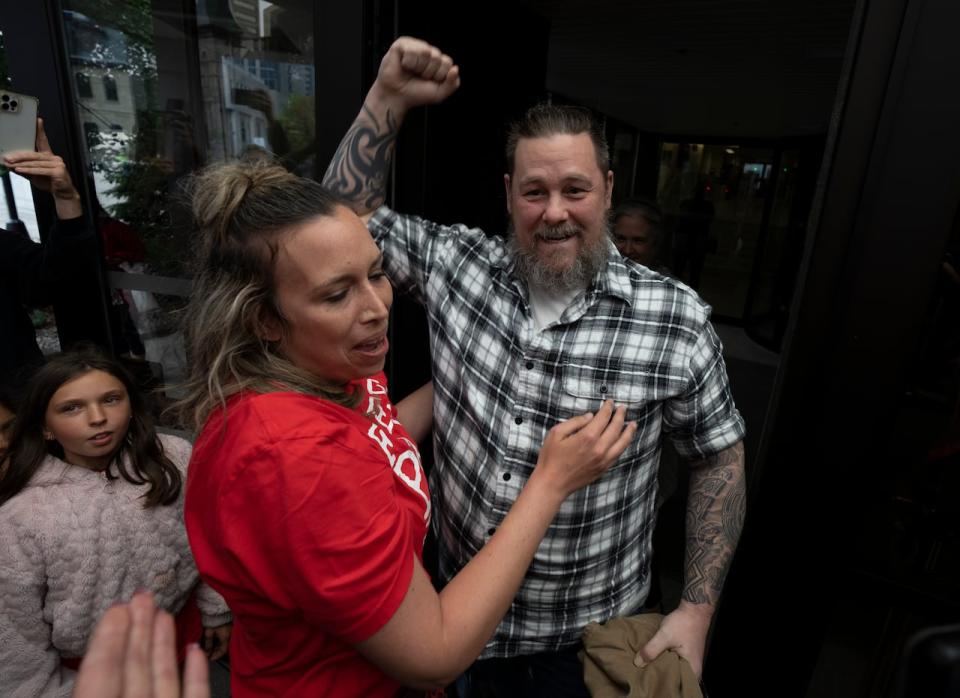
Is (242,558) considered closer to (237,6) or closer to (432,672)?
(432,672)

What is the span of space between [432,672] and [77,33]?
2.90m

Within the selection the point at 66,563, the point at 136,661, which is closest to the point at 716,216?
the point at 66,563

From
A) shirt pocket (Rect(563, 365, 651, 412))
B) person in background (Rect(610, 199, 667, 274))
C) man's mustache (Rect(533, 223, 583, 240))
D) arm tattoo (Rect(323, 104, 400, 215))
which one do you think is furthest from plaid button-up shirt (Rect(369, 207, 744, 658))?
person in background (Rect(610, 199, 667, 274))

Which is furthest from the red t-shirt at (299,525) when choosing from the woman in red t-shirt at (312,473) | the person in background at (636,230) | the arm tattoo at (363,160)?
the person in background at (636,230)

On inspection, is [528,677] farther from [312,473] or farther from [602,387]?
[312,473]

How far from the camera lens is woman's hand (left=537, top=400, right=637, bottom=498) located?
1.08 m

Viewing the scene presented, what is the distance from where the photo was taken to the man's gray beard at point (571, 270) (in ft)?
4.69

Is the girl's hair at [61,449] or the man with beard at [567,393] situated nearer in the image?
the man with beard at [567,393]

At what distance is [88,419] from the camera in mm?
1706

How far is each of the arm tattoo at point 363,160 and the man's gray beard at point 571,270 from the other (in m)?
0.54

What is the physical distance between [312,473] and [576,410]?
76 cm

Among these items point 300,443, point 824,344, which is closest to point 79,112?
point 300,443

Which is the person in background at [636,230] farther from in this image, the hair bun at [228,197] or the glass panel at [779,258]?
the glass panel at [779,258]

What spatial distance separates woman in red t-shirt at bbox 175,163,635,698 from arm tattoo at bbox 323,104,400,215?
1.79 feet
